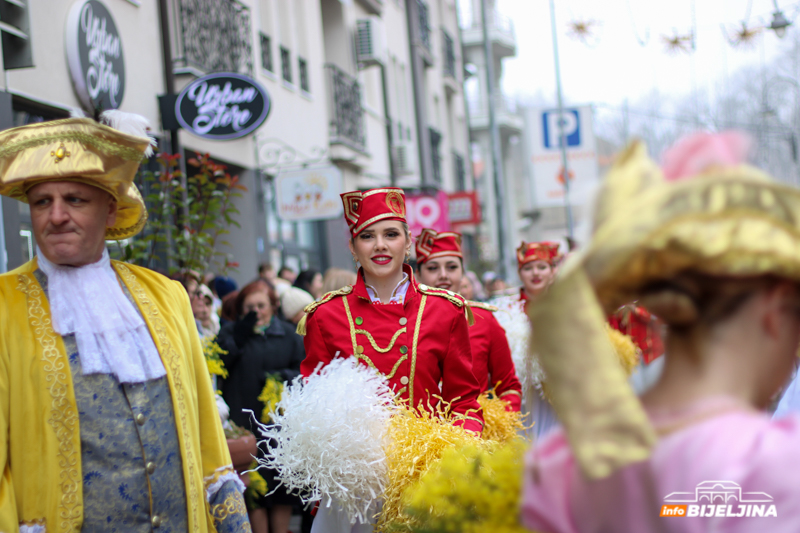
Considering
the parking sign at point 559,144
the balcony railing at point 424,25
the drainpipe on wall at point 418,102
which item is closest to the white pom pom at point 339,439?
the drainpipe on wall at point 418,102

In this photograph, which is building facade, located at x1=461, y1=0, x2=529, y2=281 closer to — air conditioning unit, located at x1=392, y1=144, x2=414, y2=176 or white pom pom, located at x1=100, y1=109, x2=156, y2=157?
air conditioning unit, located at x1=392, y1=144, x2=414, y2=176

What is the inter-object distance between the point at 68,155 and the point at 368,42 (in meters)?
16.8

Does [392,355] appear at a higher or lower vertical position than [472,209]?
lower

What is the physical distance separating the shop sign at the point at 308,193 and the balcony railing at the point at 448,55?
17.6 m

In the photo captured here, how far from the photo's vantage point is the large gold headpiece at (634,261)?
1.16m

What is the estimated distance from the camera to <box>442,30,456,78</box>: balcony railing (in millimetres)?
29891

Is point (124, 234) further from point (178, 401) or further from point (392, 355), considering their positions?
point (392, 355)

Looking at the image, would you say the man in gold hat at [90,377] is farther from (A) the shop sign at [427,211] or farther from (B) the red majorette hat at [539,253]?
(A) the shop sign at [427,211]

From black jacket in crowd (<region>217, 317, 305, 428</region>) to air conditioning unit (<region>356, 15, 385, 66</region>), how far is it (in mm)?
13713

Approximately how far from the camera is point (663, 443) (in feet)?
3.87

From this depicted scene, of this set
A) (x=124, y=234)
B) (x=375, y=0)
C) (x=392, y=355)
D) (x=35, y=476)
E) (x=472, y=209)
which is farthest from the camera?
(x=472, y=209)

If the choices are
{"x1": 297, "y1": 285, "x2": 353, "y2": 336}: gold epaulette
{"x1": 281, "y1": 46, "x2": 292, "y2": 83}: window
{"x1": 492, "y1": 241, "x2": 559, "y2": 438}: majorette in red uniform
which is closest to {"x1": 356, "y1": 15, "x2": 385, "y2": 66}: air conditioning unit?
{"x1": 281, "y1": 46, "x2": 292, "y2": 83}: window

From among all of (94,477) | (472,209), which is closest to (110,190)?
(94,477)

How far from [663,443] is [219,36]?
11.7 meters
